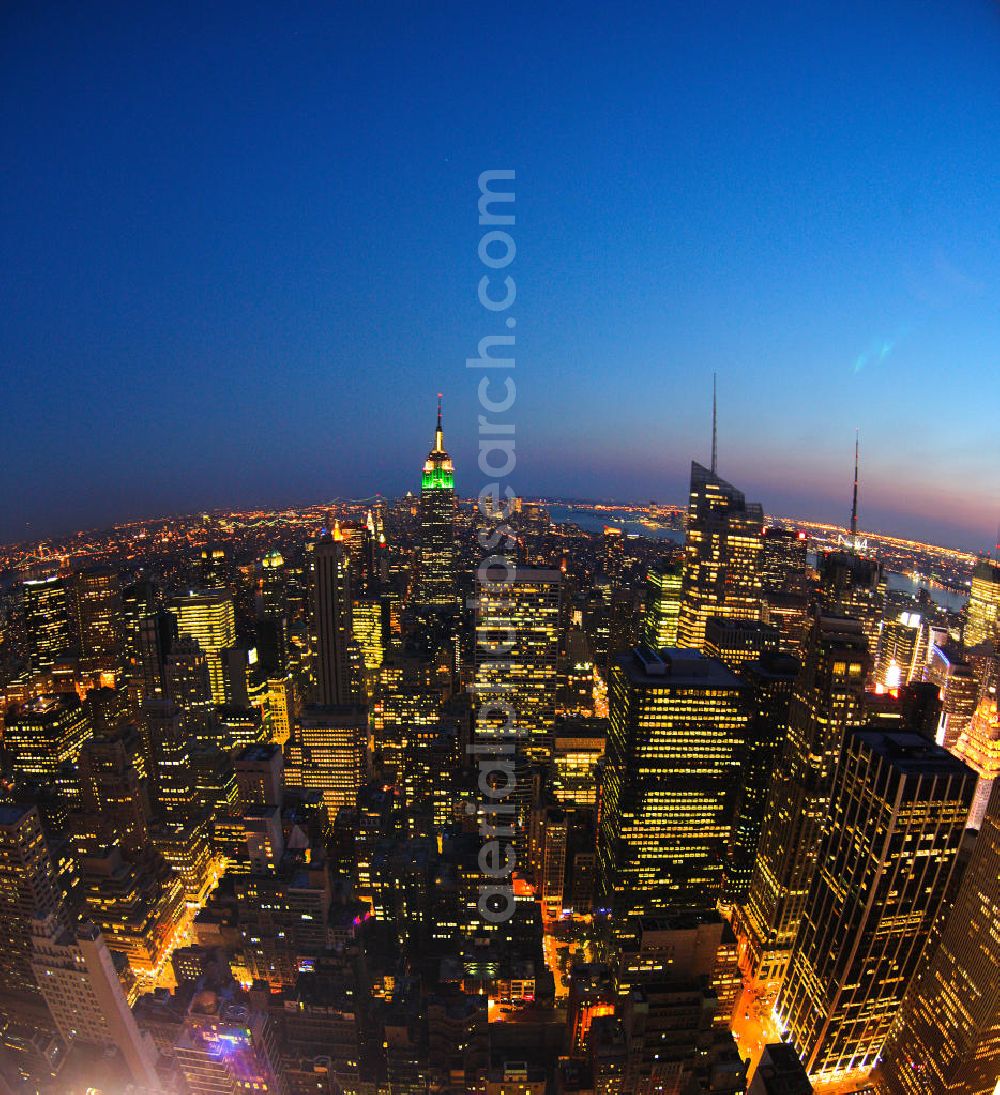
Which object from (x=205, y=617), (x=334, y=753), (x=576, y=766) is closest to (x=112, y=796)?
(x=334, y=753)

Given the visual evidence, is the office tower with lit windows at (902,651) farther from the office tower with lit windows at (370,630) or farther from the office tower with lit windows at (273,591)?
the office tower with lit windows at (273,591)

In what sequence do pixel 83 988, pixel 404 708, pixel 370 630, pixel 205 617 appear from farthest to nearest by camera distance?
1. pixel 370 630
2. pixel 205 617
3. pixel 404 708
4. pixel 83 988

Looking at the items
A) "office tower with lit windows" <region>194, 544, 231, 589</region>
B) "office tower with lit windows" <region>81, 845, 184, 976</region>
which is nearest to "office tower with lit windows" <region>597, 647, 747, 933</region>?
"office tower with lit windows" <region>81, 845, 184, 976</region>

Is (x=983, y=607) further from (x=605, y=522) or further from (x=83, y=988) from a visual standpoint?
(x=605, y=522)

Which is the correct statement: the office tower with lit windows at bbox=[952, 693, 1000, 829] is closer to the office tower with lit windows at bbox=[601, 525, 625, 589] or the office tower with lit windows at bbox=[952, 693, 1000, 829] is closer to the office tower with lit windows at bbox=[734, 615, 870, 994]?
the office tower with lit windows at bbox=[734, 615, 870, 994]

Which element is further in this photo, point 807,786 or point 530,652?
point 530,652

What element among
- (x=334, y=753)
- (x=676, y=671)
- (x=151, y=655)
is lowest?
(x=334, y=753)

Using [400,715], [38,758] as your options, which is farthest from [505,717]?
[38,758]
